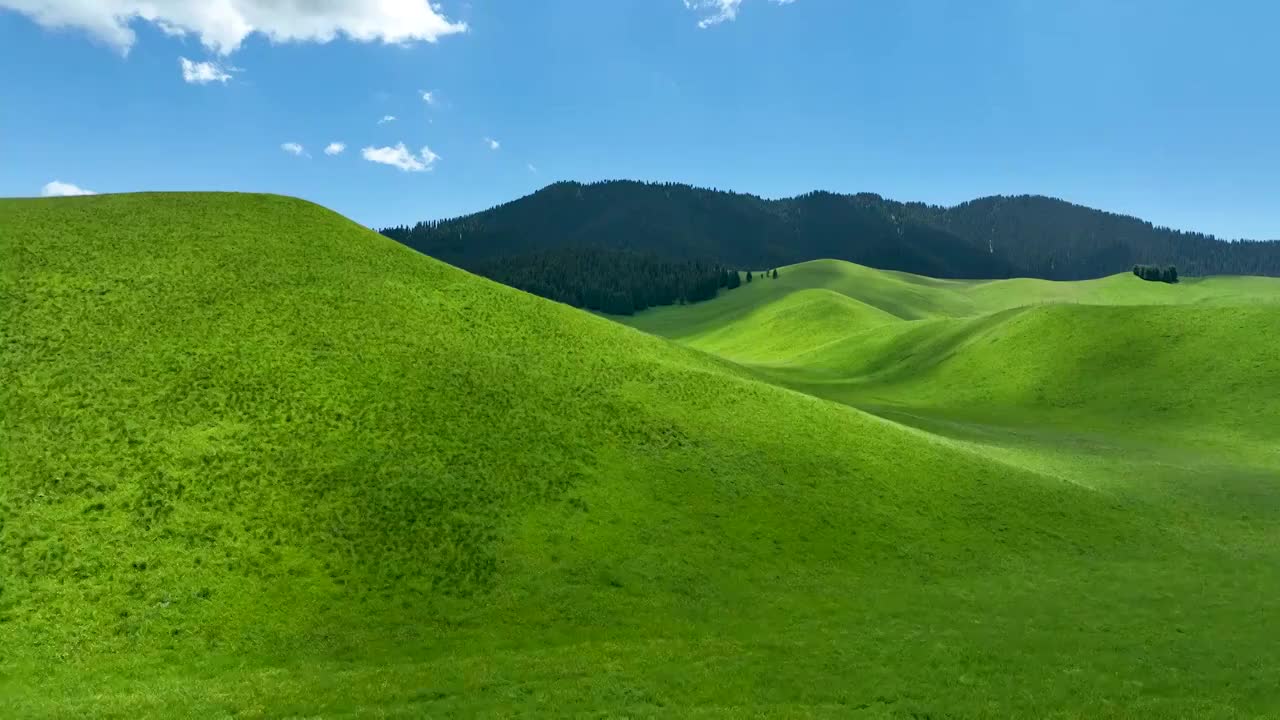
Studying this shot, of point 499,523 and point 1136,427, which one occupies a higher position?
point 1136,427

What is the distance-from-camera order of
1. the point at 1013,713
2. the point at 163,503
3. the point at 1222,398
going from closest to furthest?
1. the point at 1013,713
2. the point at 163,503
3. the point at 1222,398

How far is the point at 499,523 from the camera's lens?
108 feet

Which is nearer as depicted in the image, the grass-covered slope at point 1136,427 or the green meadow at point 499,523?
the green meadow at point 499,523

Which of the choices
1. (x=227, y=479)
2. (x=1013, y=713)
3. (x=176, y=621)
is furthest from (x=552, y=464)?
(x=1013, y=713)

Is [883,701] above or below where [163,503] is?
below

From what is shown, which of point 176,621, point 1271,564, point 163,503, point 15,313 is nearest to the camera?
point 176,621

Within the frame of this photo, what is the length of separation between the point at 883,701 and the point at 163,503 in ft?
95.5

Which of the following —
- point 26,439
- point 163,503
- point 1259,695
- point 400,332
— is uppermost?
point 400,332

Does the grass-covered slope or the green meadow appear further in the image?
the grass-covered slope

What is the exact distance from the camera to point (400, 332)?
159ft

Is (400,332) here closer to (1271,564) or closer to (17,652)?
(17,652)

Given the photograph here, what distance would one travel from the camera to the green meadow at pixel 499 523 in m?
23.6

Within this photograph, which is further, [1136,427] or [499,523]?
[1136,427]

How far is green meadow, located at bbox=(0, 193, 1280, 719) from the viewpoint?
2358cm
